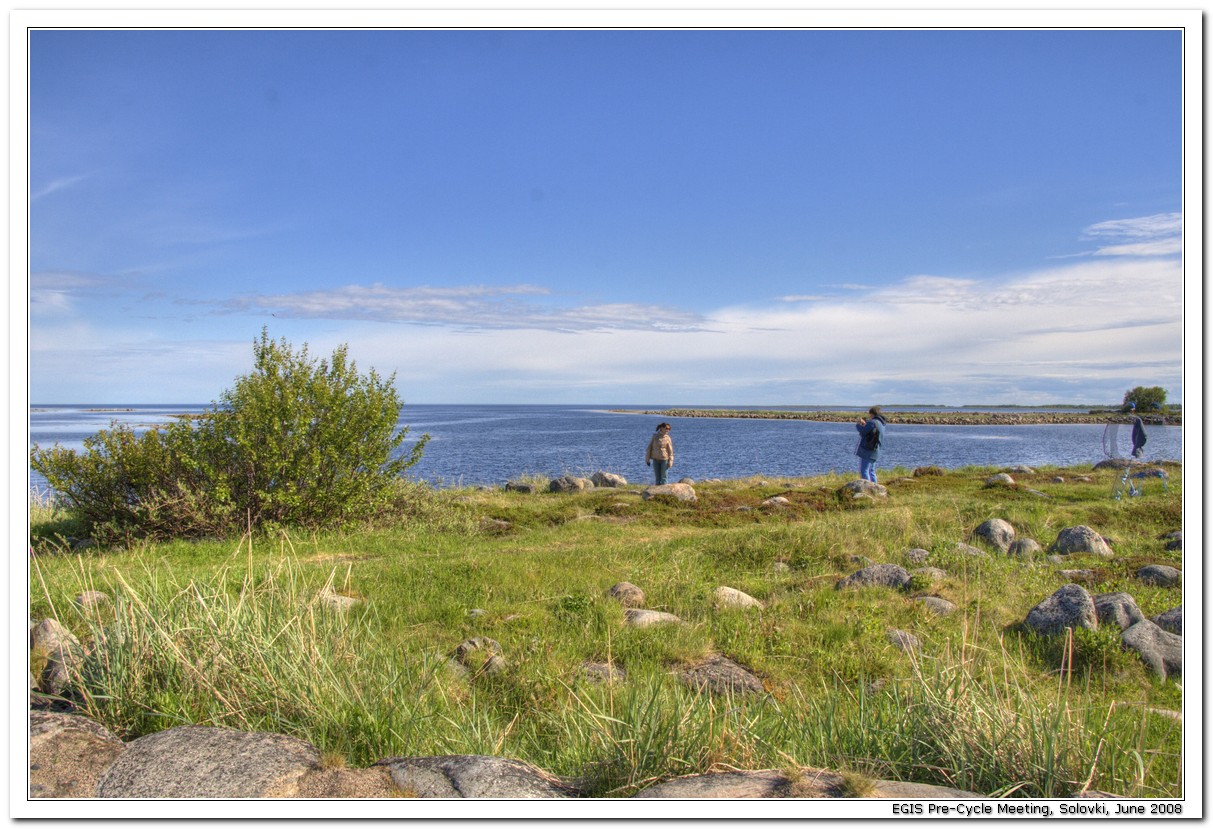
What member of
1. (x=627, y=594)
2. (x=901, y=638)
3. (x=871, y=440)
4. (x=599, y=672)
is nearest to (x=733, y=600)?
(x=627, y=594)

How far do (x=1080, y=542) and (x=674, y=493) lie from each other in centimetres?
874

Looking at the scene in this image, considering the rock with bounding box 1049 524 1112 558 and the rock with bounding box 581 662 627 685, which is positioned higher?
the rock with bounding box 1049 524 1112 558

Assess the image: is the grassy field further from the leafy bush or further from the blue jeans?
the blue jeans

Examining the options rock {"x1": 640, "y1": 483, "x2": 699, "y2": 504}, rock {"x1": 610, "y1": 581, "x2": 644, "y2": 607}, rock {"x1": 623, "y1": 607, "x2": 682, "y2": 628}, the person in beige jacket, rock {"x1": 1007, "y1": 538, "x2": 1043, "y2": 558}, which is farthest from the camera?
the person in beige jacket

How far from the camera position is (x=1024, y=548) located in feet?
32.9

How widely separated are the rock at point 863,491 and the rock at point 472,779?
47.5 feet

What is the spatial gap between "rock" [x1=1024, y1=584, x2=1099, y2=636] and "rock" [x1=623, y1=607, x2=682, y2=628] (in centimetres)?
328

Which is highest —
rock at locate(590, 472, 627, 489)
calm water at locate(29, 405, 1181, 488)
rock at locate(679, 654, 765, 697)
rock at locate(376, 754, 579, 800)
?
rock at locate(376, 754, 579, 800)

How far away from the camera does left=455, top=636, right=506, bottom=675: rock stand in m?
5.57

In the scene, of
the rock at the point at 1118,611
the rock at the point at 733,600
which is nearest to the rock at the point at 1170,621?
the rock at the point at 1118,611

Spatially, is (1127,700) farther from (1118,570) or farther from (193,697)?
(193,697)

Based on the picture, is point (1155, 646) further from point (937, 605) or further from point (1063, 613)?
point (937, 605)

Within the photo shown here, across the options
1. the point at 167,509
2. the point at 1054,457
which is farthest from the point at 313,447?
the point at 1054,457

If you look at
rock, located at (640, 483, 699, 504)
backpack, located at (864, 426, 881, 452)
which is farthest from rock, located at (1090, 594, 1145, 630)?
backpack, located at (864, 426, 881, 452)
